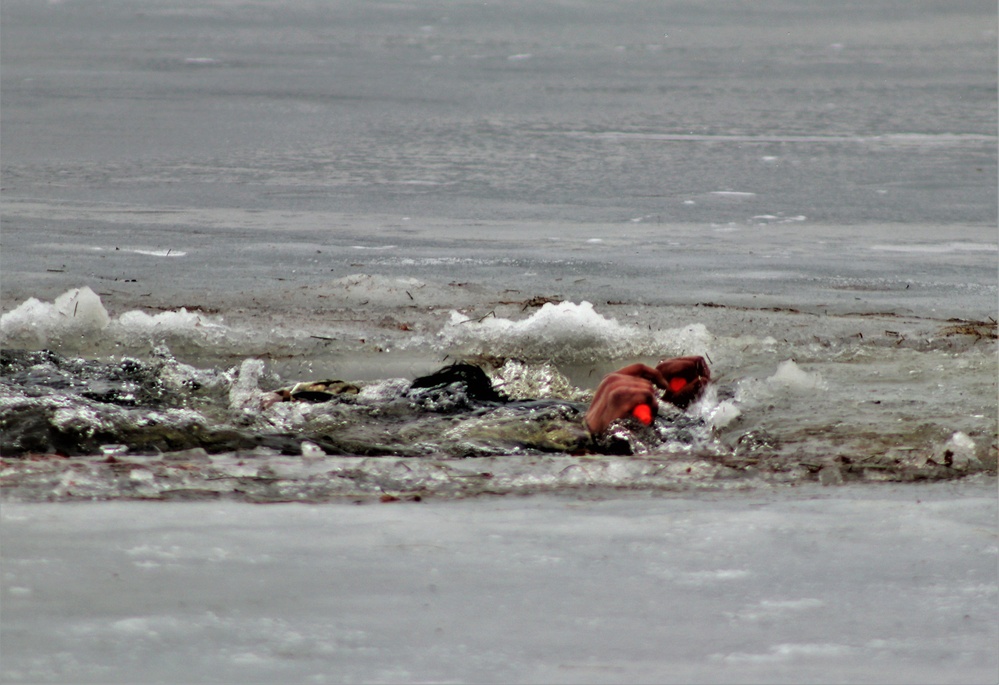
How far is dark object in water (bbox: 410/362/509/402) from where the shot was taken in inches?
171

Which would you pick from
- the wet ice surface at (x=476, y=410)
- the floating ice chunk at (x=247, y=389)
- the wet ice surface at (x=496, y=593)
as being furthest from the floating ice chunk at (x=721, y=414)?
the floating ice chunk at (x=247, y=389)

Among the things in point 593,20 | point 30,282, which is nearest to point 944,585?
point 30,282

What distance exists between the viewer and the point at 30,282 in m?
5.90

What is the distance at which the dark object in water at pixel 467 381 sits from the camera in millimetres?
4340

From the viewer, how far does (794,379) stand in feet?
14.3

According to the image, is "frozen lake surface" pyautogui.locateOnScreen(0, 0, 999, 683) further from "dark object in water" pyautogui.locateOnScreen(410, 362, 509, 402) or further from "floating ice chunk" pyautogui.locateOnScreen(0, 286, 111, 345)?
"dark object in water" pyautogui.locateOnScreen(410, 362, 509, 402)

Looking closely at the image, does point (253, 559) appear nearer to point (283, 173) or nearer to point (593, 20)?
point (283, 173)

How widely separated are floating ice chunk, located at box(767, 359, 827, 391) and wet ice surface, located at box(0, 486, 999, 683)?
5.18ft

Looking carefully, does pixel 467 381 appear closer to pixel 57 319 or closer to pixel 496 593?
pixel 57 319

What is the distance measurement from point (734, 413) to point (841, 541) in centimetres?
161

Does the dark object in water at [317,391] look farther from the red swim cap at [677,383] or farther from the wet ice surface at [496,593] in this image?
the wet ice surface at [496,593]

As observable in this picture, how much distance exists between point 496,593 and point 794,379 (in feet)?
8.23

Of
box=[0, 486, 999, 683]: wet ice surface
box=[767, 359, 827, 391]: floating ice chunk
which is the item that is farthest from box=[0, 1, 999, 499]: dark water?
box=[0, 486, 999, 683]: wet ice surface

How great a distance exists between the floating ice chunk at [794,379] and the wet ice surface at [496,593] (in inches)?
62.2
